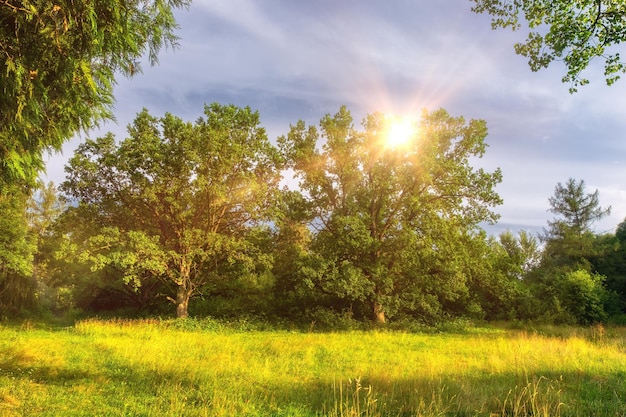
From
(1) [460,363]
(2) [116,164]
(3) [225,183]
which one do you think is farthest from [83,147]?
(1) [460,363]

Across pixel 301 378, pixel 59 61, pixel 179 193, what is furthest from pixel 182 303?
pixel 59 61

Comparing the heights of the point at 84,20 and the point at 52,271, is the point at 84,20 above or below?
above

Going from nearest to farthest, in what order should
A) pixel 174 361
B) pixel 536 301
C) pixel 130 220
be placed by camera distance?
pixel 174 361 < pixel 130 220 < pixel 536 301

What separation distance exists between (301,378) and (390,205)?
55.9 ft

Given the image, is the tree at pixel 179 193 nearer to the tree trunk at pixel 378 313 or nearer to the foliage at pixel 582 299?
the tree trunk at pixel 378 313

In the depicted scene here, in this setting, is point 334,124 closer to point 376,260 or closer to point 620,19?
point 376,260

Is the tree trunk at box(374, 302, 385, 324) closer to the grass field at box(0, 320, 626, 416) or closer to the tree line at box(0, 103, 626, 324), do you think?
the tree line at box(0, 103, 626, 324)

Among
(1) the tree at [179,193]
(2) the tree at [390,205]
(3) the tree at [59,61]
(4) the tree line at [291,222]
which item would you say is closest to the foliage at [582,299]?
(4) the tree line at [291,222]

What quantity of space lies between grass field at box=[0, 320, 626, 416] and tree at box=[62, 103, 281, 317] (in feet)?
21.4

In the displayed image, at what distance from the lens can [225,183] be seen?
2125 centimetres

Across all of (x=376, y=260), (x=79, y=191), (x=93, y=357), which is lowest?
(x=93, y=357)

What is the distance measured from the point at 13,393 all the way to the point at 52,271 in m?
37.8

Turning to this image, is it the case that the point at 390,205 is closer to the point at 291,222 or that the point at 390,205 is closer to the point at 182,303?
the point at 291,222

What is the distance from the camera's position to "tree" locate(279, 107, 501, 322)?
21.9 m
